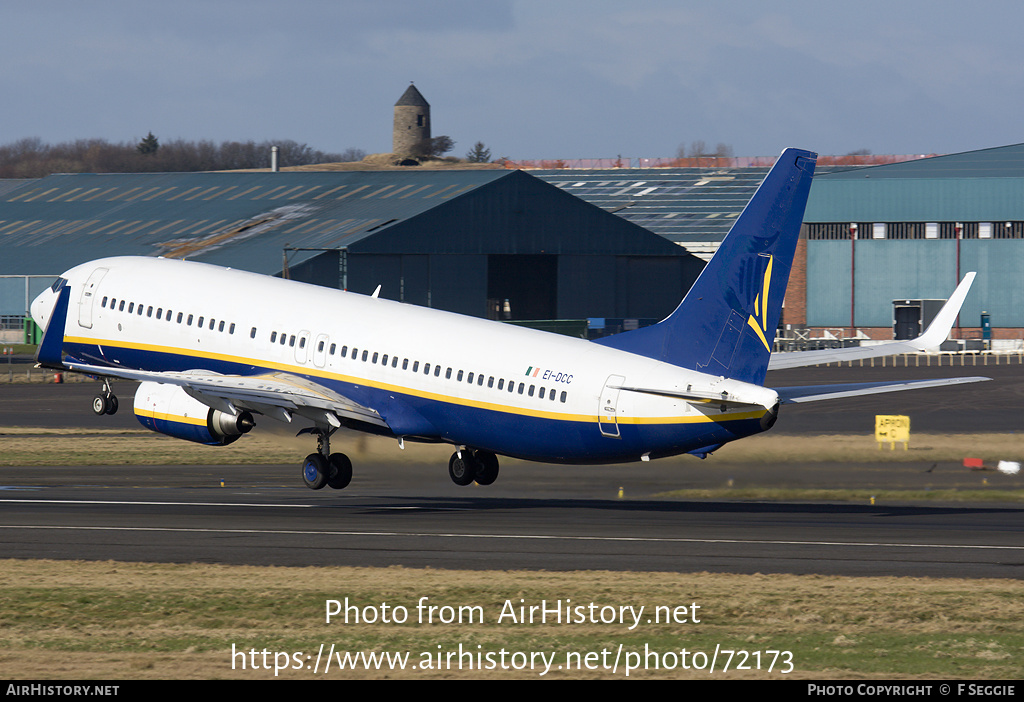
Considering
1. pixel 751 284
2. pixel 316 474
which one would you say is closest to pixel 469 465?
pixel 316 474

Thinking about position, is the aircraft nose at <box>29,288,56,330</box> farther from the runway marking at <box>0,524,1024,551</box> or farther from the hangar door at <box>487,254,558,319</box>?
the hangar door at <box>487,254,558,319</box>

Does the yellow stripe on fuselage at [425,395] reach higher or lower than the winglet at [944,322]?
lower

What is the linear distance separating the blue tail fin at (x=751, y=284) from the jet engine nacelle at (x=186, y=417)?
14.1 metres

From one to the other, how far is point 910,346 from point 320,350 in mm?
18018

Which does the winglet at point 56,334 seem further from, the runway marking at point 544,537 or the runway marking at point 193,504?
the runway marking at point 544,537

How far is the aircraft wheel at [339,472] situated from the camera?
1676 inches

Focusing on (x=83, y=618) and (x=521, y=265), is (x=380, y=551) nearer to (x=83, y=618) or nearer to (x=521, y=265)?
(x=83, y=618)

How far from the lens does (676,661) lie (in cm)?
2122

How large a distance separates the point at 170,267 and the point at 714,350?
2066 centimetres

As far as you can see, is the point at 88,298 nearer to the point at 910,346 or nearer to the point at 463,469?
the point at 463,469

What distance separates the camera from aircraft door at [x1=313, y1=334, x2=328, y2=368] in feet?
142

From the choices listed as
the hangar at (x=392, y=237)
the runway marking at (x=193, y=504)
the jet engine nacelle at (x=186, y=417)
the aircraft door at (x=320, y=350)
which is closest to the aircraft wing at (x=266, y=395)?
the jet engine nacelle at (x=186, y=417)

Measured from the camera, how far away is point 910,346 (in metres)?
37.2

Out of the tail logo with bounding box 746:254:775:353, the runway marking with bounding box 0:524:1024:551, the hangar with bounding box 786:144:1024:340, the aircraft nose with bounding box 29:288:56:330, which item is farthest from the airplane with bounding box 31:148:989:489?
the hangar with bounding box 786:144:1024:340
